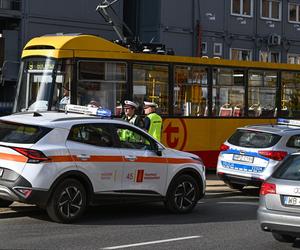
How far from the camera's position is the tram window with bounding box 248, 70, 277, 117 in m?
19.4

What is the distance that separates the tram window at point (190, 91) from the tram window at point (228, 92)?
0.41 m

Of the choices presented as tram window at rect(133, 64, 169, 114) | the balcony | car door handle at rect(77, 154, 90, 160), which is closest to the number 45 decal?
car door handle at rect(77, 154, 90, 160)

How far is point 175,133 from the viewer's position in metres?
17.5

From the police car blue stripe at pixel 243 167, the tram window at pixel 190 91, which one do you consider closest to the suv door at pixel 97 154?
the police car blue stripe at pixel 243 167

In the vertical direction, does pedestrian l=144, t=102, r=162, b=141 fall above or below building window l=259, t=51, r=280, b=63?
below

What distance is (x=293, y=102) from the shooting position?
67.8 ft

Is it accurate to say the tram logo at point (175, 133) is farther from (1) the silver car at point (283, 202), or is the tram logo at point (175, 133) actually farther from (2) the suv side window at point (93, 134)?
(1) the silver car at point (283, 202)

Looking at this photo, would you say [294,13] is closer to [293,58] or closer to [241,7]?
[293,58]

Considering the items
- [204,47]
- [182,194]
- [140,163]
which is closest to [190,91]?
[182,194]

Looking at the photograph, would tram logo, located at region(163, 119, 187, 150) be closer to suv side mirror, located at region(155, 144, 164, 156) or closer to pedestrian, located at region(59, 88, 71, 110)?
pedestrian, located at region(59, 88, 71, 110)

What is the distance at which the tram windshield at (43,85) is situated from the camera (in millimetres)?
15586

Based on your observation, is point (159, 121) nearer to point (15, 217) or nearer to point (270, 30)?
point (15, 217)

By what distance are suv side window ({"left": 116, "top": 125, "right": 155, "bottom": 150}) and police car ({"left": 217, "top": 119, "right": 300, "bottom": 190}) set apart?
3612 mm

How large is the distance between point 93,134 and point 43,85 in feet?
18.1
